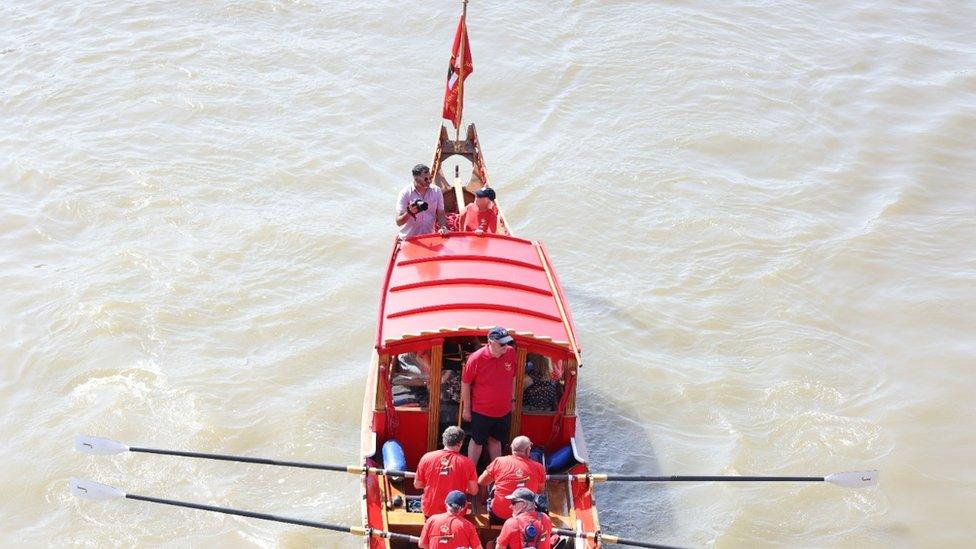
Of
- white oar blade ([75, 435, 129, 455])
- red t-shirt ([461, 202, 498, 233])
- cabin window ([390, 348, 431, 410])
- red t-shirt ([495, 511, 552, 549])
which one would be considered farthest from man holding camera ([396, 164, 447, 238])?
red t-shirt ([495, 511, 552, 549])

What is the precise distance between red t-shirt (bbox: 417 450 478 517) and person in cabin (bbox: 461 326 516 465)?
954mm

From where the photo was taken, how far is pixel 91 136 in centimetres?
2269

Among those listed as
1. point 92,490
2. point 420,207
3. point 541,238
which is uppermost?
point 420,207

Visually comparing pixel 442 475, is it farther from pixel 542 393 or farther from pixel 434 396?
pixel 542 393

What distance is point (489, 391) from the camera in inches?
463

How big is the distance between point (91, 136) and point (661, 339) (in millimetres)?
13170

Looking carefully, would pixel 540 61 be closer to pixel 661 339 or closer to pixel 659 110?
pixel 659 110

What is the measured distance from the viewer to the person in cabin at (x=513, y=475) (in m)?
11.0

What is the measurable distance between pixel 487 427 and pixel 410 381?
1076mm

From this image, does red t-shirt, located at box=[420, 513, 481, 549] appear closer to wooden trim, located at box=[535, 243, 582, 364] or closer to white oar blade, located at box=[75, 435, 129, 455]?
wooden trim, located at box=[535, 243, 582, 364]

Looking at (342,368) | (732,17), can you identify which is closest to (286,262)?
(342,368)

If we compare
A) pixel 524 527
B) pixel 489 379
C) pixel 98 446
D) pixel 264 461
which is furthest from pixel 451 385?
pixel 98 446

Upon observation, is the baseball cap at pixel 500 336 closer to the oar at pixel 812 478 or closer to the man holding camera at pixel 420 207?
the oar at pixel 812 478

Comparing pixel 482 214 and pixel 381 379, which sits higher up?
pixel 482 214
